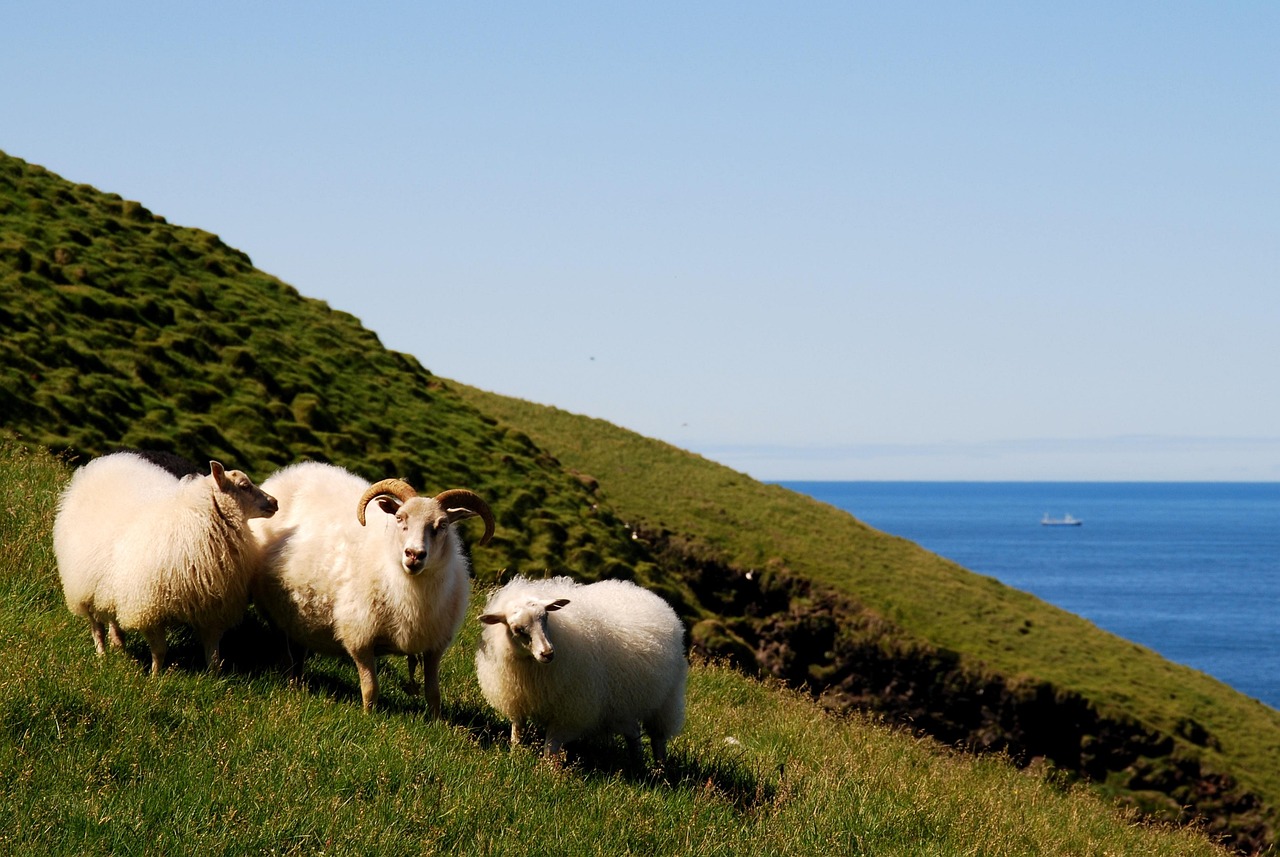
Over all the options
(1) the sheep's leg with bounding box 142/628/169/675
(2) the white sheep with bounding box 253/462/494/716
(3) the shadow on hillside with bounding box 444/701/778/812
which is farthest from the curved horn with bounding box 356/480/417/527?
(3) the shadow on hillside with bounding box 444/701/778/812

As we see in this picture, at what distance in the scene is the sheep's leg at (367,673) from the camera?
30.8ft

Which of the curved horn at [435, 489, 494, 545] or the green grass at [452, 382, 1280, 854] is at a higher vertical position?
the curved horn at [435, 489, 494, 545]

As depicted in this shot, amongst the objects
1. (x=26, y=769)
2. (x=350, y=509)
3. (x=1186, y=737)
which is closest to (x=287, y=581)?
(x=350, y=509)

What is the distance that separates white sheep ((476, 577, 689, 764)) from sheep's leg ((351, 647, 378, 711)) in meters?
0.89

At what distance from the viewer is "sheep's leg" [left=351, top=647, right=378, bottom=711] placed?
940 cm

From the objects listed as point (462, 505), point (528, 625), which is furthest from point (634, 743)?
point (462, 505)

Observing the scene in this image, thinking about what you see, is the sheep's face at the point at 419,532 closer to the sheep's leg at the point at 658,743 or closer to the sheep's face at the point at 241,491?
the sheep's face at the point at 241,491

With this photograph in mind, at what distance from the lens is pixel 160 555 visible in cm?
907

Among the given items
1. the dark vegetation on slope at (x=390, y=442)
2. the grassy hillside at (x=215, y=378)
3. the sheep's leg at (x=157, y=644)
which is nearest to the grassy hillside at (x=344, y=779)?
the sheep's leg at (x=157, y=644)

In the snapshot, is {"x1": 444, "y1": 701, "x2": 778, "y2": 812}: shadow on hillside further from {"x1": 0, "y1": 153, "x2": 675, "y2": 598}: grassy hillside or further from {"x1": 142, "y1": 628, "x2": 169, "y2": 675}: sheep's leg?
{"x1": 0, "y1": 153, "x2": 675, "y2": 598}: grassy hillside

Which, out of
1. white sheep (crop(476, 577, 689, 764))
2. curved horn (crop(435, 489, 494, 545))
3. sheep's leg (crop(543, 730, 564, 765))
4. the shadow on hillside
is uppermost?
curved horn (crop(435, 489, 494, 545))

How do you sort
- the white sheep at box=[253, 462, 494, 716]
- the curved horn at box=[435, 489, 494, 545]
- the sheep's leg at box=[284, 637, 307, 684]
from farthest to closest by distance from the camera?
the sheep's leg at box=[284, 637, 307, 684] → the curved horn at box=[435, 489, 494, 545] → the white sheep at box=[253, 462, 494, 716]

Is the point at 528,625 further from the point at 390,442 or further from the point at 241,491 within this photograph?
the point at 390,442

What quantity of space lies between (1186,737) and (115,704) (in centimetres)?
2550
